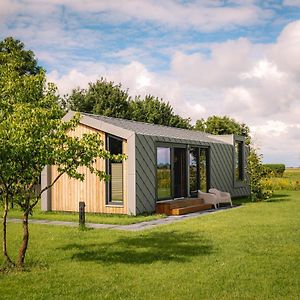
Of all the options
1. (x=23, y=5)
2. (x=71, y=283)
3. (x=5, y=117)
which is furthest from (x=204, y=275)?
(x=23, y=5)

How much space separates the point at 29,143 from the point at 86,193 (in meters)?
8.90

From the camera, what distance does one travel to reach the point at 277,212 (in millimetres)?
15836

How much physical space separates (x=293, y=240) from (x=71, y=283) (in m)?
5.62

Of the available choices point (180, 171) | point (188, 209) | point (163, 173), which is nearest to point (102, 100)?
point (180, 171)

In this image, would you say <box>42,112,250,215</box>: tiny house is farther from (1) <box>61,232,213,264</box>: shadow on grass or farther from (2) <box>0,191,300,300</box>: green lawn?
(1) <box>61,232,213,264</box>: shadow on grass

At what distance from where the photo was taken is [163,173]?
16.9m

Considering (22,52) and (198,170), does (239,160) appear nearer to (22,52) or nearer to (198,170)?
(198,170)

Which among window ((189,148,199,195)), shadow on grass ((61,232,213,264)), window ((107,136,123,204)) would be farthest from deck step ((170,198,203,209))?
shadow on grass ((61,232,213,264))

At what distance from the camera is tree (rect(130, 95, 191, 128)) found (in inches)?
1511

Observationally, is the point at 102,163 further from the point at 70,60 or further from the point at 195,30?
the point at 195,30

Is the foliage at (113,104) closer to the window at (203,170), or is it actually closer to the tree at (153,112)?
the tree at (153,112)

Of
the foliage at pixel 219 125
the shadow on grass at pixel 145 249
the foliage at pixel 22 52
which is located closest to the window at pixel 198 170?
the shadow on grass at pixel 145 249

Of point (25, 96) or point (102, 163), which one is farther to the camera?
point (102, 163)

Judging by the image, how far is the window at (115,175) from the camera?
50.6 feet
